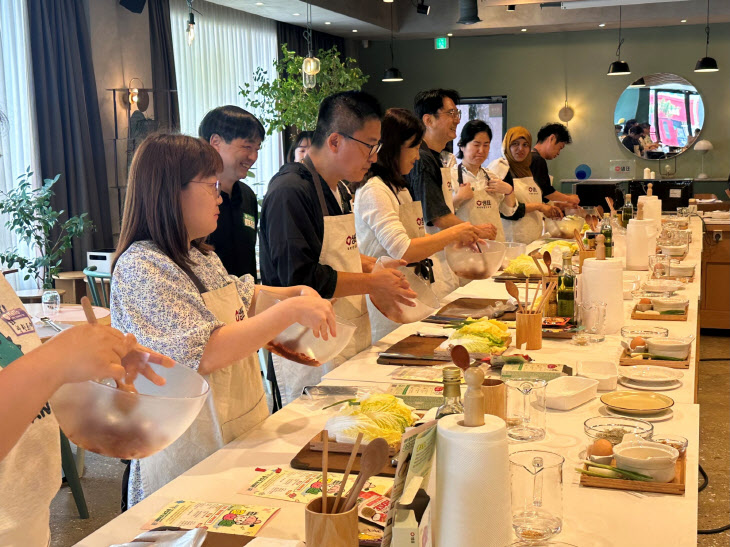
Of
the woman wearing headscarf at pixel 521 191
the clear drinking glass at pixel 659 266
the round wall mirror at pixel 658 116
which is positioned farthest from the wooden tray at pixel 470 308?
the round wall mirror at pixel 658 116

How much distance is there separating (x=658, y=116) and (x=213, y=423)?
11680 millimetres

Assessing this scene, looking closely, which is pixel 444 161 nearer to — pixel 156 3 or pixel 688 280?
pixel 688 280

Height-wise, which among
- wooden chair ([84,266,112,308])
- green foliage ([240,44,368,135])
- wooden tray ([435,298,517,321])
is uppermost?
green foliage ([240,44,368,135])

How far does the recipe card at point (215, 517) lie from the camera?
1.37 meters

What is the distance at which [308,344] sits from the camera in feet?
6.18

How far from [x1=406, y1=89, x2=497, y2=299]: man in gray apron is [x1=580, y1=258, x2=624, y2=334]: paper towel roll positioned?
122 centimetres

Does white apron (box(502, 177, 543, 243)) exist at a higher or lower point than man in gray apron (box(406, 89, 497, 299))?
lower

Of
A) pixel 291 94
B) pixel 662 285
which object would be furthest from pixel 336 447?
pixel 291 94

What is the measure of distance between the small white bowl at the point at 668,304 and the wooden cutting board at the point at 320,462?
1.89 meters

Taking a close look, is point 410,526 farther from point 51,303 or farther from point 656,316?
point 51,303

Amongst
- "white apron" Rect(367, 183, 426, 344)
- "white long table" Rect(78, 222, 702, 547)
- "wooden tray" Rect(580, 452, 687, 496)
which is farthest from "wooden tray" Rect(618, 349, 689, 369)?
"white apron" Rect(367, 183, 426, 344)

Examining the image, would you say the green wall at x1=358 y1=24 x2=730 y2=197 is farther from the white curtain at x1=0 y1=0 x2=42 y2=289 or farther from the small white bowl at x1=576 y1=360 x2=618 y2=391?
the small white bowl at x1=576 y1=360 x2=618 y2=391

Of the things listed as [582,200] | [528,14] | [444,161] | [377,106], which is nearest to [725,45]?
[528,14]

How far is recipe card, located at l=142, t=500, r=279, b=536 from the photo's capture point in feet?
4.50
